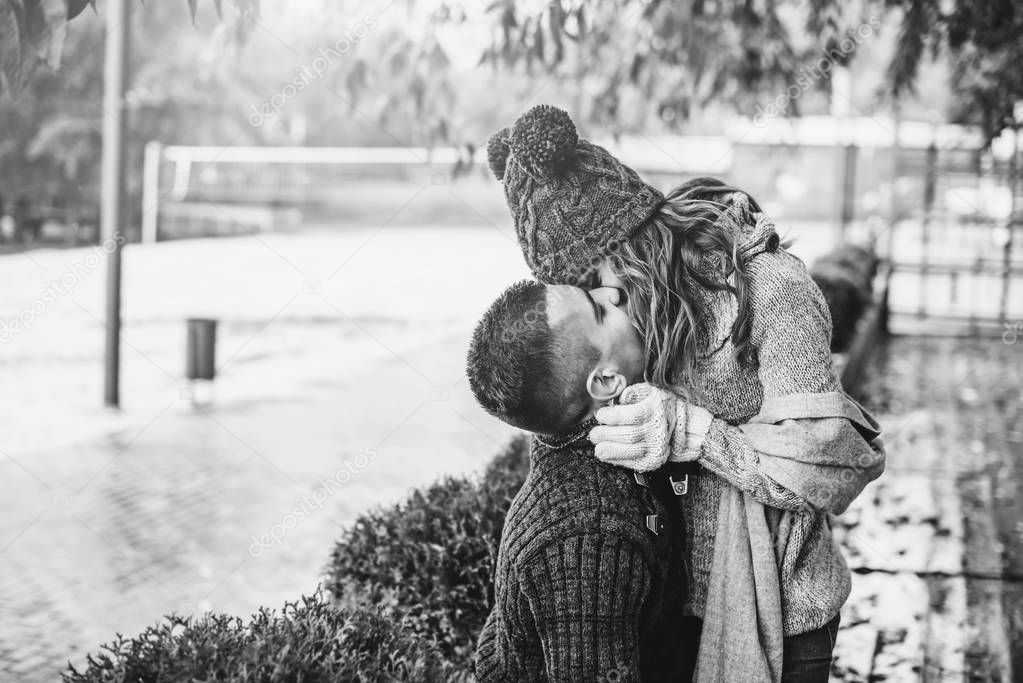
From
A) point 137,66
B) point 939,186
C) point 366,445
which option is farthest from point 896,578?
point 137,66

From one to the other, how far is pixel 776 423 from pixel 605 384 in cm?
31

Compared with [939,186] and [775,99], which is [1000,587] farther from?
[939,186]

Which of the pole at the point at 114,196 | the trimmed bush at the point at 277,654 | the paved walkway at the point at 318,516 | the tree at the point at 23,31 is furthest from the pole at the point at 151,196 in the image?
the trimmed bush at the point at 277,654

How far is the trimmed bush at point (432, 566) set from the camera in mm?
3010

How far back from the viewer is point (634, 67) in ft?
20.0

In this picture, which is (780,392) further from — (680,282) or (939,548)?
(939,548)

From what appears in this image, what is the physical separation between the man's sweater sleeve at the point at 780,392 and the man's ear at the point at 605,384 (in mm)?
137

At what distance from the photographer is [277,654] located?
209 centimetres

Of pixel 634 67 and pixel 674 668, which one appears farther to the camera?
pixel 634 67

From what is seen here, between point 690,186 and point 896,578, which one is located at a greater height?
point 690,186

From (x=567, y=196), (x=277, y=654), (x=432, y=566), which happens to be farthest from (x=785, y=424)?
(x=432, y=566)

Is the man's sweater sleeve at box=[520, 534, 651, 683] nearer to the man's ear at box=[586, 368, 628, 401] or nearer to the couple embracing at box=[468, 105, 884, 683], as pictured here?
the couple embracing at box=[468, 105, 884, 683]

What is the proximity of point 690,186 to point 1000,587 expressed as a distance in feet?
12.7

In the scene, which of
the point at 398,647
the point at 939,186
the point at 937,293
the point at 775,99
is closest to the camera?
the point at 398,647
